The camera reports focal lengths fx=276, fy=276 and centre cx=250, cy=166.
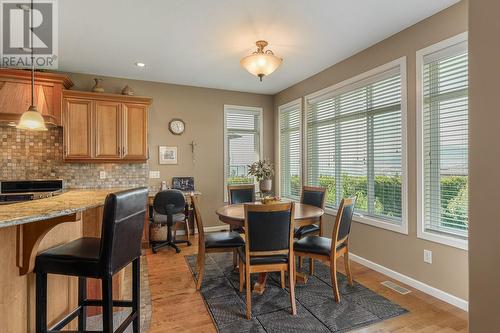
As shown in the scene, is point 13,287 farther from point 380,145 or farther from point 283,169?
point 283,169

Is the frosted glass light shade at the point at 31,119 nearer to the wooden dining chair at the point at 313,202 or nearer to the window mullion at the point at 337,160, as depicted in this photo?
the wooden dining chair at the point at 313,202

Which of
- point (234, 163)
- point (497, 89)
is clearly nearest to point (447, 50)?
point (497, 89)

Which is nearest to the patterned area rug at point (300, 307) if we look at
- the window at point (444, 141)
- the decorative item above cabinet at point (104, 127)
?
the window at point (444, 141)

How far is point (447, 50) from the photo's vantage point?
256 cm

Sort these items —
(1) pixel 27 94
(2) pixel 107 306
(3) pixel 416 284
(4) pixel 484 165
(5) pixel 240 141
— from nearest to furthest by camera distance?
(4) pixel 484 165 < (2) pixel 107 306 < (3) pixel 416 284 < (1) pixel 27 94 < (5) pixel 240 141

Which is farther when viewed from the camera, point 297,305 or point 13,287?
point 297,305

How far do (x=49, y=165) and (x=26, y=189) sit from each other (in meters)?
0.48

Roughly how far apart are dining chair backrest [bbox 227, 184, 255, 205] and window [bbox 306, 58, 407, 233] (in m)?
1.17

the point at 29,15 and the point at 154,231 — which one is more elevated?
the point at 29,15

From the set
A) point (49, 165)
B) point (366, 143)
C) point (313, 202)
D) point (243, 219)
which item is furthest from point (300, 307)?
point (49, 165)

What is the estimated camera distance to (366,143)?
3.54m

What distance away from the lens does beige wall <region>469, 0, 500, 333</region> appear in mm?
1069

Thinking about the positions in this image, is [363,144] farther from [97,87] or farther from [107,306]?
[97,87]

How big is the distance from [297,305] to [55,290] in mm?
1871
